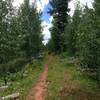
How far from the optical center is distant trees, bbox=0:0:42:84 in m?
22.8

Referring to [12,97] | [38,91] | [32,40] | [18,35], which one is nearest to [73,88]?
[38,91]

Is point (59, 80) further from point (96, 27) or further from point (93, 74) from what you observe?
point (96, 27)

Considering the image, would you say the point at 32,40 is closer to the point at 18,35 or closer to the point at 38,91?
the point at 18,35

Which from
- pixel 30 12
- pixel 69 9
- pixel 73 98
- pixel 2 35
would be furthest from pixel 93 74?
pixel 69 9

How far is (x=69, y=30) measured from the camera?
5306 centimetres

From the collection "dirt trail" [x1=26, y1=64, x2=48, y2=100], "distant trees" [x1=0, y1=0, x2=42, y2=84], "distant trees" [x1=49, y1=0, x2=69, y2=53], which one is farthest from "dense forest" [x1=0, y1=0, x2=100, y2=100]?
"distant trees" [x1=49, y1=0, x2=69, y2=53]

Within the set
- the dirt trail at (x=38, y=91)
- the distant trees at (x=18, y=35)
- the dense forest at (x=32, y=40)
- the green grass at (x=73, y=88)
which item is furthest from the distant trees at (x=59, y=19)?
the dirt trail at (x=38, y=91)

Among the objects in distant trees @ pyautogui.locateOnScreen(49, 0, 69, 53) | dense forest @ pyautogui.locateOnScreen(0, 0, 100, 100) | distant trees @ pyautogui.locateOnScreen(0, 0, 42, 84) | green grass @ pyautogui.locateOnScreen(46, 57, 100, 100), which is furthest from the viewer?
distant trees @ pyautogui.locateOnScreen(49, 0, 69, 53)

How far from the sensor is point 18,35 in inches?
1094

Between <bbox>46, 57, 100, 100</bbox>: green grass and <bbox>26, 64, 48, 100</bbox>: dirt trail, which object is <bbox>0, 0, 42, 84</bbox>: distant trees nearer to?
<bbox>26, 64, 48, 100</bbox>: dirt trail

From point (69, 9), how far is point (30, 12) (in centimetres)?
1576

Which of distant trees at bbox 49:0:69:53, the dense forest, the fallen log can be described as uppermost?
distant trees at bbox 49:0:69:53

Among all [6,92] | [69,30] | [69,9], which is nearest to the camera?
[6,92]

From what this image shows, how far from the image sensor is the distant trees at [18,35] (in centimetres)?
2283
